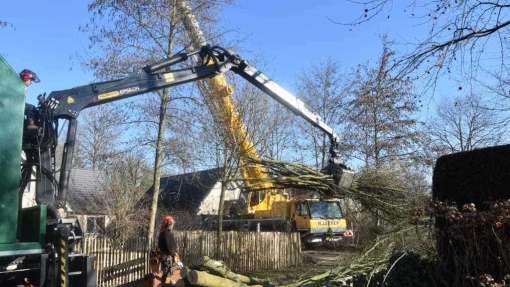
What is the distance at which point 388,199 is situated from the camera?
460 inches

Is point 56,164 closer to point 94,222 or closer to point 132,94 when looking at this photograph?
point 132,94

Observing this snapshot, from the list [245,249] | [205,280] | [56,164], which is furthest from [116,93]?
[245,249]

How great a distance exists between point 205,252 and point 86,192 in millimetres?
21689

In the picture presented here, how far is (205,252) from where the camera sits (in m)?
16.5

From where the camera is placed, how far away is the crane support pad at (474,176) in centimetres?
712

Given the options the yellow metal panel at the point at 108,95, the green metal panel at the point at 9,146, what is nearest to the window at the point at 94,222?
the yellow metal panel at the point at 108,95

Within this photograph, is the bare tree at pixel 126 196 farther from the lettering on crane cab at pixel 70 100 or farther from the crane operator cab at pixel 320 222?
the lettering on crane cab at pixel 70 100

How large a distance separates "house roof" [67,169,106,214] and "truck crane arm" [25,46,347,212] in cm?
2032

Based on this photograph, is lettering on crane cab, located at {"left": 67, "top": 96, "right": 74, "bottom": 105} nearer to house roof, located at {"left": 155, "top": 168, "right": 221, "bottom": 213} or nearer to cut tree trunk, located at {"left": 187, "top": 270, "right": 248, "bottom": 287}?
cut tree trunk, located at {"left": 187, "top": 270, "right": 248, "bottom": 287}

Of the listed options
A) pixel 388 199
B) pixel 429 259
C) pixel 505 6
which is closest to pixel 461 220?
pixel 429 259

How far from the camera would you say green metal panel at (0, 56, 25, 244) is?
5727 mm

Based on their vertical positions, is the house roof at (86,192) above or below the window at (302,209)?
above

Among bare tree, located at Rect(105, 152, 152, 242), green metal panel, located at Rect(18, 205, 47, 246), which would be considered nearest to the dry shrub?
green metal panel, located at Rect(18, 205, 47, 246)

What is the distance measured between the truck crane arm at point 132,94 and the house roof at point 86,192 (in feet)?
66.7
